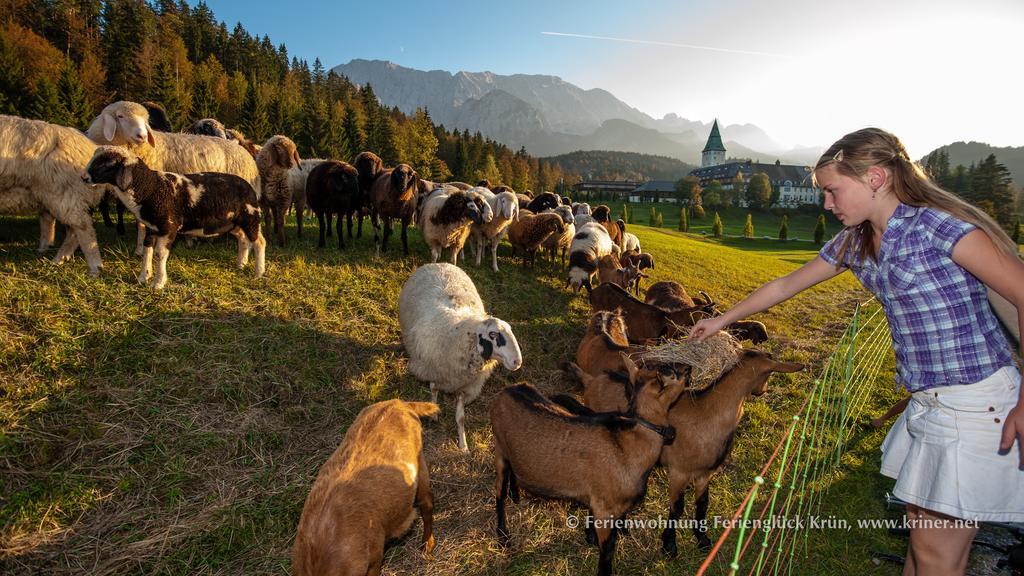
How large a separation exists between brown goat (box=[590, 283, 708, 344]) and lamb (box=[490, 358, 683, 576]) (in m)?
4.01

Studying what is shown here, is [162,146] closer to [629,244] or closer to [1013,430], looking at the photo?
[1013,430]

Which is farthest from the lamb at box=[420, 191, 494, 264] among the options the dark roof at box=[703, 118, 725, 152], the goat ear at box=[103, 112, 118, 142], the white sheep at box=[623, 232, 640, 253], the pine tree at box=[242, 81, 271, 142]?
the dark roof at box=[703, 118, 725, 152]

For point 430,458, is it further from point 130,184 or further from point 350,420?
point 130,184

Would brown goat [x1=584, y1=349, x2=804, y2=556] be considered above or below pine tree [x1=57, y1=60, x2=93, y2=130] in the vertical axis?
below

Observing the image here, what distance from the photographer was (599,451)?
3932 millimetres

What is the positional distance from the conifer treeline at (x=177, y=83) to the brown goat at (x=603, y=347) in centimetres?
4793

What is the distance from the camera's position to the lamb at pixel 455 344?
18.0ft

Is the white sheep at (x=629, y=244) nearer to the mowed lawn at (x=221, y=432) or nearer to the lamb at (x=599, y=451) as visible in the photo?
the mowed lawn at (x=221, y=432)

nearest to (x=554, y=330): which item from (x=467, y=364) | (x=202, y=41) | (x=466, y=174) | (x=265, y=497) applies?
(x=467, y=364)

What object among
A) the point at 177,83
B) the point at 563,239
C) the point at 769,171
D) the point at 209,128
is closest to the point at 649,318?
the point at 563,239

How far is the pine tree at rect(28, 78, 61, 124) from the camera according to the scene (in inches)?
1355

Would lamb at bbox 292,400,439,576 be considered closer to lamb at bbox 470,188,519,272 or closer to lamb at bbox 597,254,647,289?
lamb at bbox 470,188,519,272

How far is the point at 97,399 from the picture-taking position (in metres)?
4.68

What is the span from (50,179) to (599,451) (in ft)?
26.4
